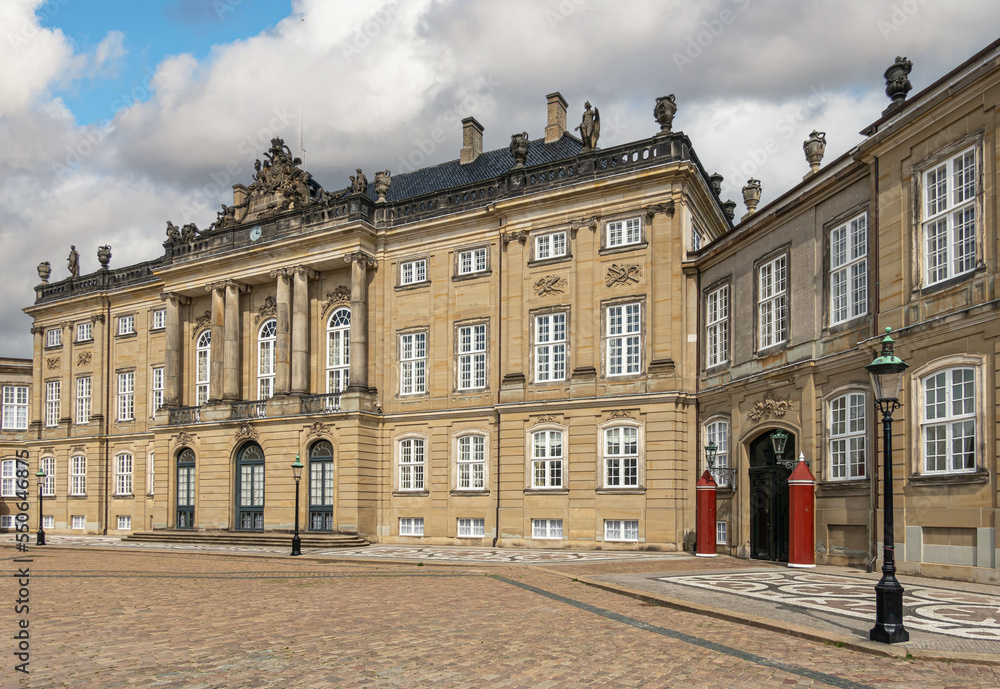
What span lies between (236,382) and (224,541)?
737 centimetres

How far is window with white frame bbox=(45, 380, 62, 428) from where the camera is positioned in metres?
53.0

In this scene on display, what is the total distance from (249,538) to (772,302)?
23.6 metres

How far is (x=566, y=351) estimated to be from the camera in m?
33.2

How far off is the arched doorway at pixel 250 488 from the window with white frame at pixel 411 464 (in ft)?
22.4

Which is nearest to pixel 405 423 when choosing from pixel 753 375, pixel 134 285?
pixel 753 375

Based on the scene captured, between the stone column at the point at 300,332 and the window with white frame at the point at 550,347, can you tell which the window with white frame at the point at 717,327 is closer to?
the window with white frame at the point at 550,347

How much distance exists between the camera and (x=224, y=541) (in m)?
37.7

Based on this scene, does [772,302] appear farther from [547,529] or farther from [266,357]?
[266,357]

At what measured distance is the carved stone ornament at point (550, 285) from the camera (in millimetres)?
33438

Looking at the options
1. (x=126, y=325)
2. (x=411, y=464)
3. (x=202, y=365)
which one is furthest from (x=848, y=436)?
(x=126, y=325)

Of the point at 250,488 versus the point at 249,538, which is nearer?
the point at 249,538

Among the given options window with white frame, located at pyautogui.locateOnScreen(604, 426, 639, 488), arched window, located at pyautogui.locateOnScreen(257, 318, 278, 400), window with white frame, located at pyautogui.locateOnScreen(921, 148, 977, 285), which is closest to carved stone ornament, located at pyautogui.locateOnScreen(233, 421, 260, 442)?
arched window, located at pyautogui.locateOnScreen(257, 318, 278, 400)

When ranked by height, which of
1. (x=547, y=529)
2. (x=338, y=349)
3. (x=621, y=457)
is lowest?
Answer: (x=547, y=529)

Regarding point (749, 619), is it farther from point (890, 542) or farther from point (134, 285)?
point (134, 285)
